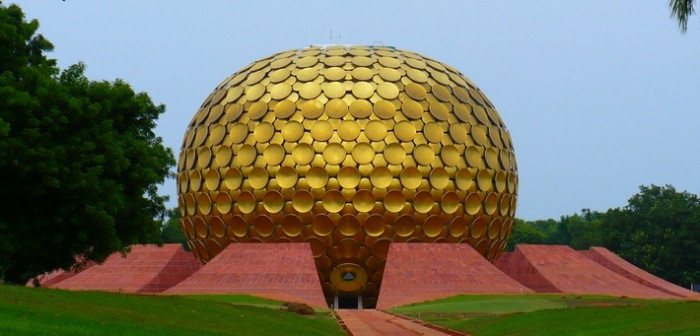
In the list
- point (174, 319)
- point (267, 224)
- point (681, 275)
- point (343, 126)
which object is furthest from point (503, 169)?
point (681, 275)

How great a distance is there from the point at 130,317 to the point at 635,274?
2788cm

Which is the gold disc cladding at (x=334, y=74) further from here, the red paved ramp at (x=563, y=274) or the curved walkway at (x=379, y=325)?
the curved walkway at (x=379, y=325)

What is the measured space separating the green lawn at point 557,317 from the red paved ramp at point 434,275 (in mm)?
1509

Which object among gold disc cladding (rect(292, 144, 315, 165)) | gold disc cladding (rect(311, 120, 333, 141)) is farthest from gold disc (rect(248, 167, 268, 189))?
gold disc cladding (rect(311, 120, 333, 141))

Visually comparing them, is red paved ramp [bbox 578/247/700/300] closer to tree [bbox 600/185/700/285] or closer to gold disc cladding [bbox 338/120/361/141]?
gold disc cladding [bbox 338/120/361/141]

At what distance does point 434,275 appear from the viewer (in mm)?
31719

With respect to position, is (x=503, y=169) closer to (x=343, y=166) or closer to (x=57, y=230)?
(x=343, y=166)

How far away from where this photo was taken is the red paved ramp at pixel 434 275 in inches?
1190

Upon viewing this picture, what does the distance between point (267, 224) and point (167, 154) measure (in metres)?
9.39

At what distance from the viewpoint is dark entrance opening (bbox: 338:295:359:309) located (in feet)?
118

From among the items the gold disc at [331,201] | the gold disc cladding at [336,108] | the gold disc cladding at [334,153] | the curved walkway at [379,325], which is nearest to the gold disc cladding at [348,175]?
the gold disc cladding at [334,153]

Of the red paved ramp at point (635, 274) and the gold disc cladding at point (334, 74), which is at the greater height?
the gold disc cladding at point (334, 74)

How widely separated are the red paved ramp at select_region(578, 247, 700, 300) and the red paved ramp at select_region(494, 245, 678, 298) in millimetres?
1370

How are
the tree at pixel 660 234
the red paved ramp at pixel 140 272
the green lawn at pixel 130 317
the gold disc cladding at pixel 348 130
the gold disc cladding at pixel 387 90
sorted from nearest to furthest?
1. the green lawn at pixel 130 317
2. the gold disc cladding at pixel 348 130
3. the gold disc cladding at pixel 387 90
4. the red paved ramp at pixel 140 272
5. the tree at pixel 660 234
